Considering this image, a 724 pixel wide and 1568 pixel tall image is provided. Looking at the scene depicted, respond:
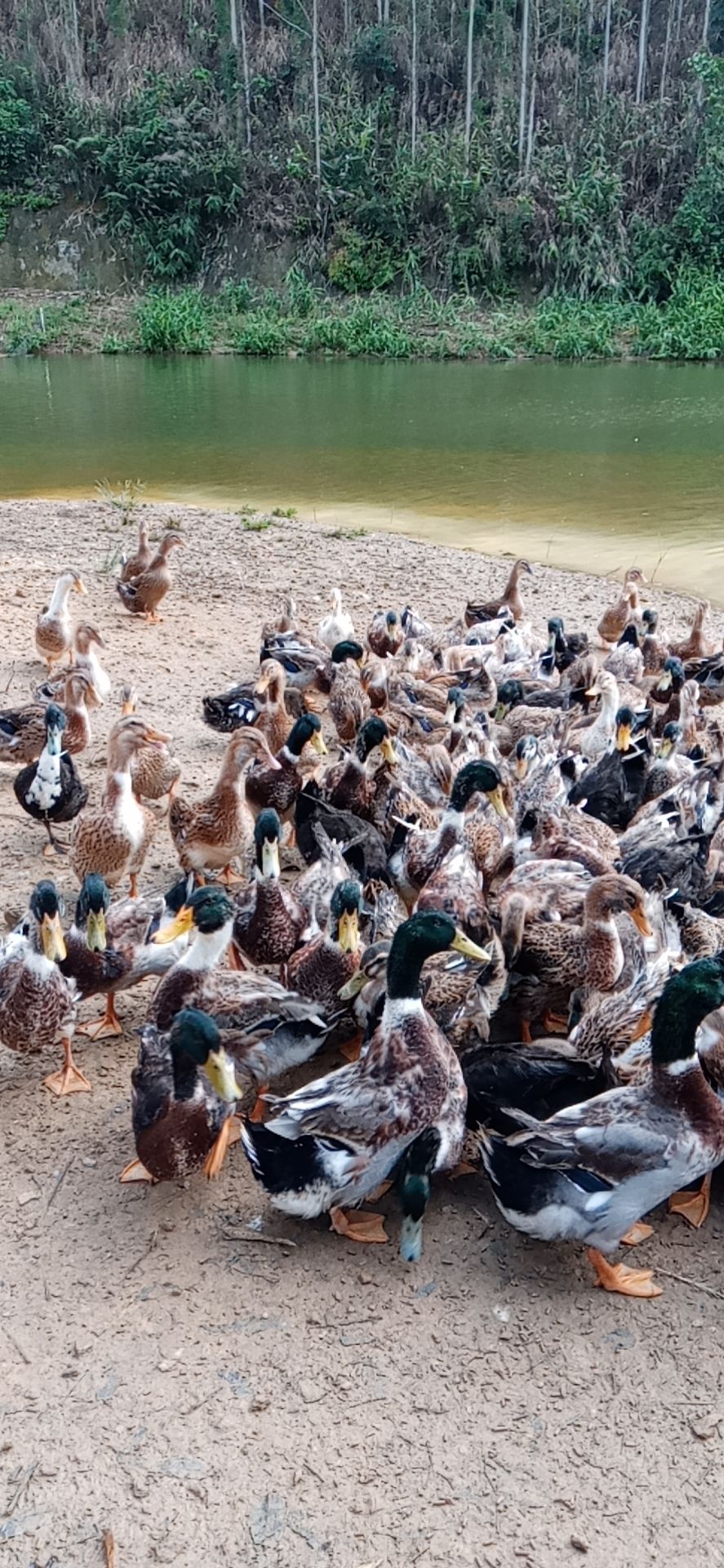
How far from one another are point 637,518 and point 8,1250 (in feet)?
42.7

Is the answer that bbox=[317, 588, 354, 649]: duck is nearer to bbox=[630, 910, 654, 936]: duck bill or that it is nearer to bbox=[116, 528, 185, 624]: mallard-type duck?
bbox=[116, 528, 185, 624]: mallard-type duck

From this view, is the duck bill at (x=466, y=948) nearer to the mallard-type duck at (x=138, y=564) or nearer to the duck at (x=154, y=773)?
the duck at (x=154, y=773)

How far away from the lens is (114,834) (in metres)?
5.59

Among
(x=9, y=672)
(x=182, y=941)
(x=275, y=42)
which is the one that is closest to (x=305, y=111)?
(x=275, y=42)

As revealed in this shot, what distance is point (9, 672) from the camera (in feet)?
29.4

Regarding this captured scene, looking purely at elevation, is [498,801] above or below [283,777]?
above

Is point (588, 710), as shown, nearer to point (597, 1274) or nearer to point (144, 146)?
point (597, 1274)

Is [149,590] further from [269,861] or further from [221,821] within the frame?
[269,861]

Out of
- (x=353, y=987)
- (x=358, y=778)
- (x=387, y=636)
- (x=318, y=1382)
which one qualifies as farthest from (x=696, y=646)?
(x=318, y=1382)

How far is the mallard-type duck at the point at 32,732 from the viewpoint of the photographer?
6.96 meters

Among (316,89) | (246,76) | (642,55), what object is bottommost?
(316,89)

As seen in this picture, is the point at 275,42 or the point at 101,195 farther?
the point at 275,42

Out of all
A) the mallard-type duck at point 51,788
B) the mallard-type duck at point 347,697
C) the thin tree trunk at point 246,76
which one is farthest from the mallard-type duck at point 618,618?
the thin tree trunk at point 246,76

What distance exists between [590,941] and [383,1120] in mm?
1286
